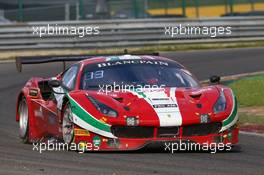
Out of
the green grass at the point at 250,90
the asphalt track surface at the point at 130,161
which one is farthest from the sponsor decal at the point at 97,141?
the green grass at the point at 250,90

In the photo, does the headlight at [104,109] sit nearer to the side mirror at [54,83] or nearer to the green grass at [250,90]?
the side mirror at [54,83]

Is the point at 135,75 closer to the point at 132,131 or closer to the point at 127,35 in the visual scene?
the point at 132,131

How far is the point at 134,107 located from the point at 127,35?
17.7m

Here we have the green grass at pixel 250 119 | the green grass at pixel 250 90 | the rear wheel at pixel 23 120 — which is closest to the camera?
the rear wheel at pixel 23 120

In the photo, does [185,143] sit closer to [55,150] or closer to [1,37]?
[55,150]

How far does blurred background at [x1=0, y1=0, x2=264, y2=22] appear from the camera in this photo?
111 ft

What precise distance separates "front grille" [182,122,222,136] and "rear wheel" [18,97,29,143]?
2813 mm

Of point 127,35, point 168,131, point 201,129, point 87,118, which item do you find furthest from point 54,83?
point 127,35

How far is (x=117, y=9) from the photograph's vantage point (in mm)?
40781

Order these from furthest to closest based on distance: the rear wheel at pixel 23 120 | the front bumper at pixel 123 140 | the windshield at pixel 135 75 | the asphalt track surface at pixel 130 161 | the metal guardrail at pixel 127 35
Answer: the metal guardrail at pixel 127 35
the rear wheel at pixel 23 120
the windshield at pixel 135 75
the front bumper at pixel 123 140
the asphalt track surface at pixel 130 161

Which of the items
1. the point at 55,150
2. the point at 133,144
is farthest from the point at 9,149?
the point at 133,144

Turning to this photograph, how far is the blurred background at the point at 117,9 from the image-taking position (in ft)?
111

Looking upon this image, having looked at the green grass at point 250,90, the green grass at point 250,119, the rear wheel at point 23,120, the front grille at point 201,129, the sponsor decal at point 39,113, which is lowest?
the green grass at point 250,90

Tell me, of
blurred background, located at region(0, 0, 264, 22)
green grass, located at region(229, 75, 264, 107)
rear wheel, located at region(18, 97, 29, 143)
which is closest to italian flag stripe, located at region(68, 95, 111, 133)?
rear wheel, located at region(18, 97, 29, 143)
